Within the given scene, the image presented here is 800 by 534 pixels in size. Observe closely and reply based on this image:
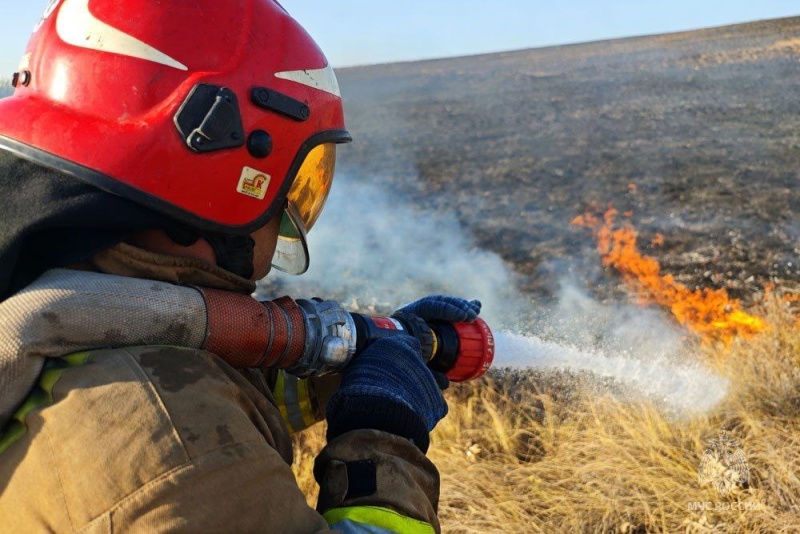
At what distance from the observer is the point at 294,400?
2451mm

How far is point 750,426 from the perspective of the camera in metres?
3.53

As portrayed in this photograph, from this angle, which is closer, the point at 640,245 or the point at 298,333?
the point at 298,333

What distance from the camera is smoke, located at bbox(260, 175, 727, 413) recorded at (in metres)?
4.75

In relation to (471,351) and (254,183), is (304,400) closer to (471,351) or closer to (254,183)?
(471,351)

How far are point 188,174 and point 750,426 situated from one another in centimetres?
312

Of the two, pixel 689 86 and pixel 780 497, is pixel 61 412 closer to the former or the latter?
pixel 780 497

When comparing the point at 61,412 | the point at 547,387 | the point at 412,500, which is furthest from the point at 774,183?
the point at 61,412

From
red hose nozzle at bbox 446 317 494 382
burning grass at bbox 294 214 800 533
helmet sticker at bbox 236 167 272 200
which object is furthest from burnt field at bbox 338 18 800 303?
helmet sticker at bbox 236 167 272 200

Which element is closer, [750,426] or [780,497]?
[780,497]

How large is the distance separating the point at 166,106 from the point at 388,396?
3.02ft

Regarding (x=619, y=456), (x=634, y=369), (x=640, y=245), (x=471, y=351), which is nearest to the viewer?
(x=471, y=351)

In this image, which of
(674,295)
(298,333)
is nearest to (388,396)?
(298,333)

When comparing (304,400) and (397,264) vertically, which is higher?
(304,400)

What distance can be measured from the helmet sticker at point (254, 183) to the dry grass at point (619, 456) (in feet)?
7.30
